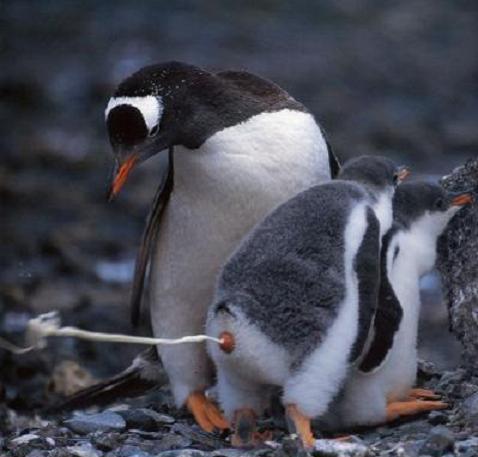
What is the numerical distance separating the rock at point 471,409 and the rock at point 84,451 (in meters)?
1.08

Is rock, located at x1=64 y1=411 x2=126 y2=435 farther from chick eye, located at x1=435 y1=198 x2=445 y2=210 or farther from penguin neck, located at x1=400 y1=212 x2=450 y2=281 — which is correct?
chick eye, located at x1=435 y1=198 x2=445 y2=210

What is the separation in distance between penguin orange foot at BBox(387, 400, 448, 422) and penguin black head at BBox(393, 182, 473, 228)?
1.75 ft

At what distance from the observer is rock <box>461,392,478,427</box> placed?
541cm

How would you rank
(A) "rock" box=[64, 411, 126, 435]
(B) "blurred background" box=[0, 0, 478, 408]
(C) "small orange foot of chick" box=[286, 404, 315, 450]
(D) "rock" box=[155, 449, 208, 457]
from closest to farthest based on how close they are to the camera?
(C) "small orange foot of chick" box=[286, 404, 315, 450]
(D) "rock" box=[155, 449, 208, 457]
(A) "rock" box=[64, 411, 126, 435]
(B) "blurred background" box=[0, 0, 478, 408]

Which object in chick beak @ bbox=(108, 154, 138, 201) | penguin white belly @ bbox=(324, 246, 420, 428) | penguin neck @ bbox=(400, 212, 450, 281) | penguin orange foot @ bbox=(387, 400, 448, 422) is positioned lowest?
penguin orange foot @ bbox=(387, 400, 448, 422)

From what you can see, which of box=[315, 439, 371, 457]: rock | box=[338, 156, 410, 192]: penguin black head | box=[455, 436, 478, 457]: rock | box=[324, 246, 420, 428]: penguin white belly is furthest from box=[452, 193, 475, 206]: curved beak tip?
box=[315, 439, 371, 457]: rock

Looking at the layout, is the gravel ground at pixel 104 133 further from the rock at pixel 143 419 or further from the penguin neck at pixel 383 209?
the penguin neck at pixel 383 209

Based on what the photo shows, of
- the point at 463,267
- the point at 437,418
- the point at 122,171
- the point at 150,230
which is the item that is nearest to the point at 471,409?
the point at 437,418

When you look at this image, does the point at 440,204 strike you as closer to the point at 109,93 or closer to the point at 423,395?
the point at 423,395

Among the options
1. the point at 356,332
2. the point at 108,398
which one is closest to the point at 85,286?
Result: the point at 108,398

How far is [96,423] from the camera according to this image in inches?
231

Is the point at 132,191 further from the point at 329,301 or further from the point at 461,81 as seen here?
the point at 329,301

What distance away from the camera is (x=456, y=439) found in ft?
17.1

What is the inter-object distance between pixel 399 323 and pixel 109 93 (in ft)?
27.6
